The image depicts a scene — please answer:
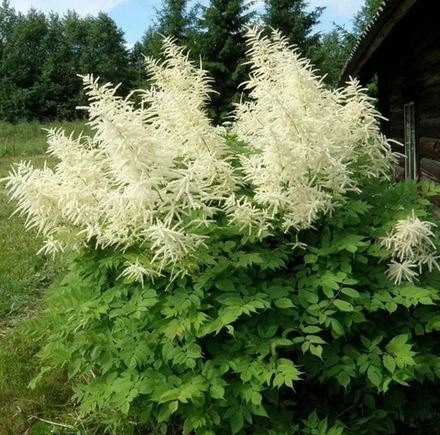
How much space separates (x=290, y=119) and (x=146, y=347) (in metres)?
1.06

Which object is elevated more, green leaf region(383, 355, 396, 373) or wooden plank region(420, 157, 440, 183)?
wooden plank region(420, 157, 440, 183)

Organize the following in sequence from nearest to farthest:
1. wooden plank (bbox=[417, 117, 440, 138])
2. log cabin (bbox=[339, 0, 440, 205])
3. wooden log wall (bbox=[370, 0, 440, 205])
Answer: log cabin (bbox=[339, 0, 440, 205]), wooden log wall (bbox=[370, 0, 440, 205]), wooden plank (bbox=[417, 117, 440, 138])

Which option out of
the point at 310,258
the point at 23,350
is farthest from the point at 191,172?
the point at 23,350

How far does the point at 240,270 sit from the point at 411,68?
15.3 feet

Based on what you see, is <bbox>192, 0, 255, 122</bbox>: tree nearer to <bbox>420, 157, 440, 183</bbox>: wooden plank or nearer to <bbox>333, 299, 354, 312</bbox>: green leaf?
<bbox>420, 157, 440, 183</bbox>: wooden plank

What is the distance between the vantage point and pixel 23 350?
11.4 ft

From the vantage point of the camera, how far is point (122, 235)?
2.17 metres

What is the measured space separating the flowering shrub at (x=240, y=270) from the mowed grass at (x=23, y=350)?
60 centimetres

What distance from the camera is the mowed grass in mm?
2771

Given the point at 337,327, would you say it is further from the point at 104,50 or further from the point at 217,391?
the point at 104,50

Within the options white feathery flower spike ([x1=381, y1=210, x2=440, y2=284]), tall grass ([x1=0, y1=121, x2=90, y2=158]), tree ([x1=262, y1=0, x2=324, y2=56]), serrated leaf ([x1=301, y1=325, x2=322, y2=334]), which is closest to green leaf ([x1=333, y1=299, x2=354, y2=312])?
serrated leaf ([x1=301, y1=325, x2=322, y2=334])

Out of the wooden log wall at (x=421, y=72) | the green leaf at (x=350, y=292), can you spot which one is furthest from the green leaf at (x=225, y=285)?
the wooden log wall at (x=421, y=72)

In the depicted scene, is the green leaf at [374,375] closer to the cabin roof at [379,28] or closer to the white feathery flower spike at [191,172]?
the white feathery flower spike at [191,172]

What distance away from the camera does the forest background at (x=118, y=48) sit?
18.8m
